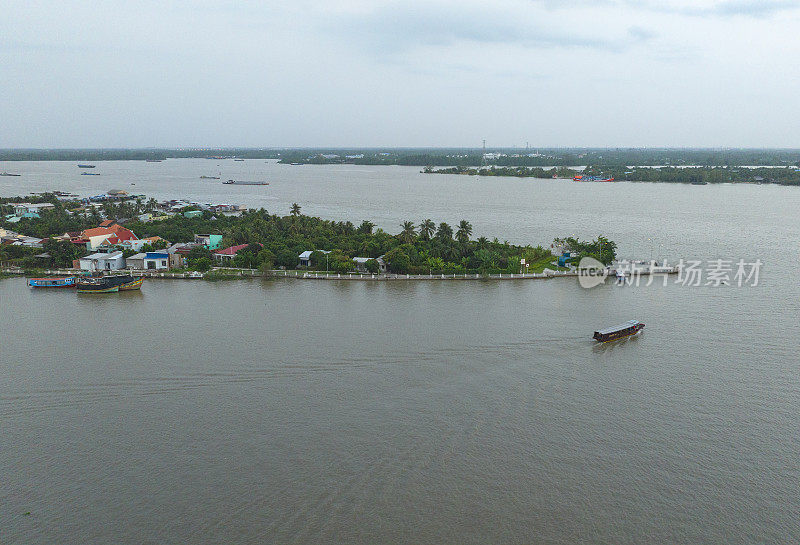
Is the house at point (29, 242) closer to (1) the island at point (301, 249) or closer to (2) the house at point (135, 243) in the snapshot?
(1) the island at point (301, 249)

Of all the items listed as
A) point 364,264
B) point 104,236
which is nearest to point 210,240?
point 104,236

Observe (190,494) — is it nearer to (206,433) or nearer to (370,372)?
(206,433)

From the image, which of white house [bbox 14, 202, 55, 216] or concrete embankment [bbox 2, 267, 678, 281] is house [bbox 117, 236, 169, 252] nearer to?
concrete embankment [bbox 2, 267, 678, 281]

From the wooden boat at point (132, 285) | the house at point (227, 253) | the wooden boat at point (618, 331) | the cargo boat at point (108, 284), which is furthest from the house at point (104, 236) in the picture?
the wooden boat at point (618, 331)

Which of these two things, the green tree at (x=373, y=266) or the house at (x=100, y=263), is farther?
the house at (x=100, y=263)

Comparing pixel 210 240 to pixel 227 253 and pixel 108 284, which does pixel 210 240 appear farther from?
pixel 108 284

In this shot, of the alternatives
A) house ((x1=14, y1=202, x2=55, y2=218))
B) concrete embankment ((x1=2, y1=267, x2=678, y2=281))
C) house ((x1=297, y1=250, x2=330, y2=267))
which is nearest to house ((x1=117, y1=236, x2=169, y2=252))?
concrete embankment ((x1=2, y1=267, x2=678, y2=281))
